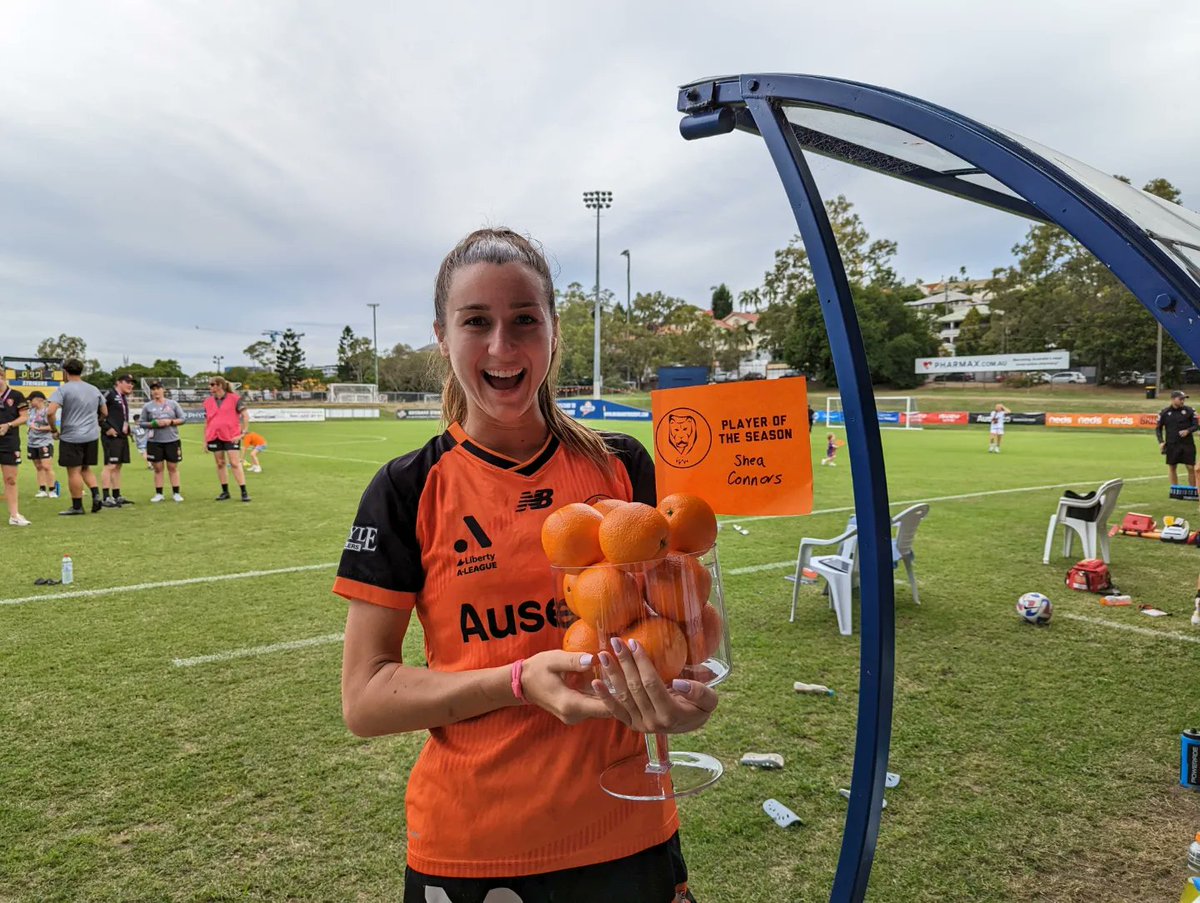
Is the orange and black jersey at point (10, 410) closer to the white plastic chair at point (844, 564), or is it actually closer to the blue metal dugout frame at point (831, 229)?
the white plastic chair at point (844, 564)

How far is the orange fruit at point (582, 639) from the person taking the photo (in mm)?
1062

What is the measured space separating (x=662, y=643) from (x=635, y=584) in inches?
3.7

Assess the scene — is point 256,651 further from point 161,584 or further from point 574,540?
point 574,540

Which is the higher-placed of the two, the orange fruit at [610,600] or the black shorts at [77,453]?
the orange fruit at [610,600]

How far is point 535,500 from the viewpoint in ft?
4.93

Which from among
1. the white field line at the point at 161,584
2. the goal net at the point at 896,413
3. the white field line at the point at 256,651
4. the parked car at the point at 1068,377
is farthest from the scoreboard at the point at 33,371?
the parked car at the point at 1068,377

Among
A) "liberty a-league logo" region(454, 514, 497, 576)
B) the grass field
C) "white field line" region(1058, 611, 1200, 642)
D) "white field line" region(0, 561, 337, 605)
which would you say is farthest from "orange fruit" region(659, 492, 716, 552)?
"white field line" region(0, 561, 337, 605)

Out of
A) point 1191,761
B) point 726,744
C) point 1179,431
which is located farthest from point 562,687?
point 1179,431

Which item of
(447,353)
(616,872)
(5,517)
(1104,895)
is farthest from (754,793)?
(5,517)

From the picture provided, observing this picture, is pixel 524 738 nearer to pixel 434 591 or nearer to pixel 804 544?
pixel 434 591

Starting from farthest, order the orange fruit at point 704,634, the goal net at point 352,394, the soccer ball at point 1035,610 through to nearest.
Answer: the goal net at point 352,394 → the soccer ball at point 1035,610 → the orange fruit at point 704,634

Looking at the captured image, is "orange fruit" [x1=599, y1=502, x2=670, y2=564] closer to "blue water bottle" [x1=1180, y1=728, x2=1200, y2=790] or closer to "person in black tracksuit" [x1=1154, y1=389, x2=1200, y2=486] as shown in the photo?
"blue water bottle" [x1=1180, y1=728, x2=1200, y2=790]

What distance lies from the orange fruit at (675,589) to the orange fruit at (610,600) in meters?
0.03

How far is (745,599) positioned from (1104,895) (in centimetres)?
408
